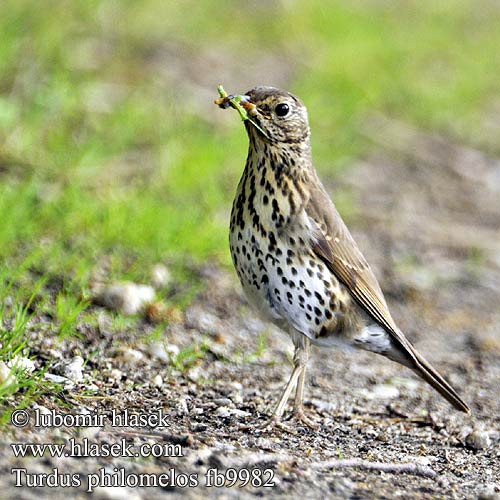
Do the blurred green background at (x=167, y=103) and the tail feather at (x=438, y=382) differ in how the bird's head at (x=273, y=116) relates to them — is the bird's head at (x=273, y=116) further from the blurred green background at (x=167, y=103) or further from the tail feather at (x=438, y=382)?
the blurred green background at (x=167, y=103)

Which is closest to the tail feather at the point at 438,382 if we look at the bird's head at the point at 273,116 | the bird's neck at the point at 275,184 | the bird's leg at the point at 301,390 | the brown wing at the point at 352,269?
the brown wing at the point at 352,269

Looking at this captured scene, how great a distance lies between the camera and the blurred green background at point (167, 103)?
19.2 feet

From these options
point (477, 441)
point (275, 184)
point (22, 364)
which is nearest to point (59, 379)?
point (22, 364)

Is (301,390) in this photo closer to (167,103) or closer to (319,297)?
(319,297)

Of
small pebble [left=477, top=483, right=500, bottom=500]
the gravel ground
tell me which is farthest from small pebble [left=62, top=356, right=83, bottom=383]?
small pebble [left=477, top=483, right=500, bottom=500]

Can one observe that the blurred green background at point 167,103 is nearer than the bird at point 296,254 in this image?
No

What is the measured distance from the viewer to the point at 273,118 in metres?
4.37

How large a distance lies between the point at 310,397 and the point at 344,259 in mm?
760

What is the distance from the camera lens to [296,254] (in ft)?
13.8

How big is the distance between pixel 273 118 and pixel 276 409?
121 centimetres

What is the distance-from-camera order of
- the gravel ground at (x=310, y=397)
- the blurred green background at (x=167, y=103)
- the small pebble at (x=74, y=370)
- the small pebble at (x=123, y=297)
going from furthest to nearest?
the blurred green background at (x=167, y=103) < the small pebble at (x=123, y=297) < the small pebble at (x=74, y=370) < the gravel ground at (x=310, y=397)

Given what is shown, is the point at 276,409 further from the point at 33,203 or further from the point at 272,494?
the point at 33,203

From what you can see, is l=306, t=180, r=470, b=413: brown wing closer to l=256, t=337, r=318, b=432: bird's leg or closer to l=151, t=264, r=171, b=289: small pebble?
l=256, t=337, r=318, b=432: bird's leg

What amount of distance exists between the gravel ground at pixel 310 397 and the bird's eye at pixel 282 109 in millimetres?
1182
